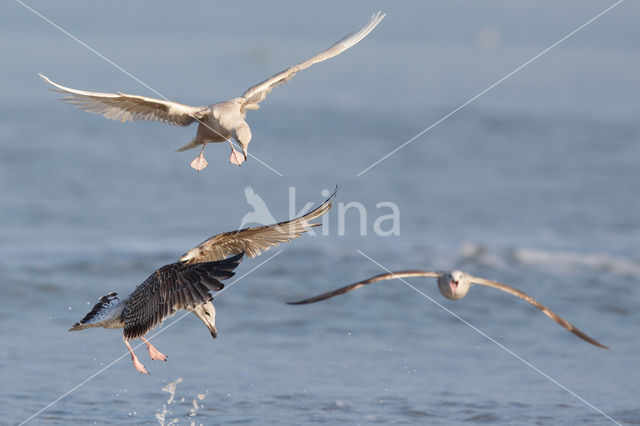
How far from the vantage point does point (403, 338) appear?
10.7m

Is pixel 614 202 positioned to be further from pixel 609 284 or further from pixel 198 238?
pixel 198 238

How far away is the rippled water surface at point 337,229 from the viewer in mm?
9047

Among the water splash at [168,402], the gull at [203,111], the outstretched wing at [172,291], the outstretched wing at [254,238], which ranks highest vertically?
the gull at [203,111]

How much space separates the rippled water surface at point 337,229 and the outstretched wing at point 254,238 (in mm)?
1446

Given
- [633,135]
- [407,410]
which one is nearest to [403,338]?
[407,410]

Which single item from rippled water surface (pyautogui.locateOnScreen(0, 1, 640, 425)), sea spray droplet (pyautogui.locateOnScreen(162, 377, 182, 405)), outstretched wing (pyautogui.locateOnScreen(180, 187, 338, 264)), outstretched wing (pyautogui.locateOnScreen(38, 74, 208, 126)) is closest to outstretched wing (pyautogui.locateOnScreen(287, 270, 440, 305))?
outstretched wing (pyautogui.locateOnScreen(180, 187, 338, 264))

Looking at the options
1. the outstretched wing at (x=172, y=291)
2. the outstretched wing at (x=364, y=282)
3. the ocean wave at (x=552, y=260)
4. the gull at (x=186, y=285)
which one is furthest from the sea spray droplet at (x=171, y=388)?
the ocean wave at (x=552, y=260)

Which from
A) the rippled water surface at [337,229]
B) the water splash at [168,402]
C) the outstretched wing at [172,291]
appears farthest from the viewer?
the rippled water surface at [337,229]

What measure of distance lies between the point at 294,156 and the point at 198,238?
4.95m

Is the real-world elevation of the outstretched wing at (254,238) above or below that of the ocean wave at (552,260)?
below

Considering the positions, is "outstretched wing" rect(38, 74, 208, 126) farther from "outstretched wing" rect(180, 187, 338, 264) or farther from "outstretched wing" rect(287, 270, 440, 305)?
"outstretched wing" rect(287, 270, 440, 305)

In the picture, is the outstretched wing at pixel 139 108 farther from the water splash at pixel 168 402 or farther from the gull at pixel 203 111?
the water splash at pixel 168 402

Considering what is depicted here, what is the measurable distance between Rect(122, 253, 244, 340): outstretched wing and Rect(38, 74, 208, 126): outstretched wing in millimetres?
1259

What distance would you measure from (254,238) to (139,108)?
137 centimetres
